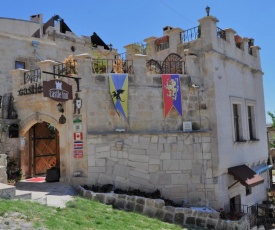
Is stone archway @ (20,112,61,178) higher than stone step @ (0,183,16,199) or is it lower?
higher

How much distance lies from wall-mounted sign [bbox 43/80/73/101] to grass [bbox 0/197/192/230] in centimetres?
351

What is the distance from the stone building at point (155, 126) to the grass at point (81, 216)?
220cm

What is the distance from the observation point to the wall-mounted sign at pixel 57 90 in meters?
10.1

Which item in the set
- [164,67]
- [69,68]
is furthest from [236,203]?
[69,68]

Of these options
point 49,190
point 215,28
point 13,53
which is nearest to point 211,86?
point 215,28

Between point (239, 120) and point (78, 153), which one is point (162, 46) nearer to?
point (239, 120)

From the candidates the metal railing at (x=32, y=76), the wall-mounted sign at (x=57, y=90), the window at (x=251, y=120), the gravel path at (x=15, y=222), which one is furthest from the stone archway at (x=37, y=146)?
the window at (x=251, y=120)

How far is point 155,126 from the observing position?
39.0ft

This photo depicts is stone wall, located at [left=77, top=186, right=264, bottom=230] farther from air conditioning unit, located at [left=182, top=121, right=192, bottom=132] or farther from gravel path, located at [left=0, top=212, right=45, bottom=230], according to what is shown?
gravel path, located at [left=0, top=212, right=45, bottom=230]

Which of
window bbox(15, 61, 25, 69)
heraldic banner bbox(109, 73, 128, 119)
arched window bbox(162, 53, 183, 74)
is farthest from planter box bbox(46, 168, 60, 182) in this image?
window bbox(15, 61, 25, 69)

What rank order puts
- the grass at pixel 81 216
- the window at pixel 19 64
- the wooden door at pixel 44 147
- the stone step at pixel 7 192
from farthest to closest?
1. the window at pixel 19 64
2. the wooden door at pixel 44 147
3. the stone step at pixel 7 192
4. the grass at pixel 81 216

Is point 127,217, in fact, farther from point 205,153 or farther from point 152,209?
point 205,153

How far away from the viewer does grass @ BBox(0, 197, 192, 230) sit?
6.77 m

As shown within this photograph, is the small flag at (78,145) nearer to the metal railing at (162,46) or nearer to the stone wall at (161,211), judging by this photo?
the stone wall at (161,211)
